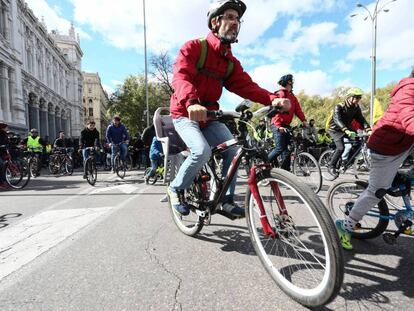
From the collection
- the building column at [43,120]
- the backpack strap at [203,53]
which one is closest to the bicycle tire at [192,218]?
the backpack strap at [203,53]

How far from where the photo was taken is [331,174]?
306 inches

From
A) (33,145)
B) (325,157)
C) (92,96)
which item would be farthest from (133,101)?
(92,96)

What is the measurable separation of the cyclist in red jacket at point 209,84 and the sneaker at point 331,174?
5.10 meters

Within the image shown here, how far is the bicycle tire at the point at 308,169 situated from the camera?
626 centimetres

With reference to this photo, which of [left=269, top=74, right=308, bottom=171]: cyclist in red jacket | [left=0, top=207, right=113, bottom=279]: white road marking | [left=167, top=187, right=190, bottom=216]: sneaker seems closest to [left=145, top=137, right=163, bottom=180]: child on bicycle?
[left=269, top=74, right=308, bottom=171]: cyclist in red jacket

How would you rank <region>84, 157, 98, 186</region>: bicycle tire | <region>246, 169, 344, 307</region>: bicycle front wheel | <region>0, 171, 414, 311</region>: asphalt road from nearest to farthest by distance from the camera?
<region>246, 169, 344, 307</region>: bicycle front wheel
<region>0, 171, 414, 311</region>: asphalt road
<region>84, 157, 98, 186</region>: bicycle tire

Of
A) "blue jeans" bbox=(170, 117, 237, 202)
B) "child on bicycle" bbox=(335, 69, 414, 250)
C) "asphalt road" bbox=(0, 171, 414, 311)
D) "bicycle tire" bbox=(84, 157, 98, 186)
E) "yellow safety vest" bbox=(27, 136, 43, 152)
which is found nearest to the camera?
"asphalt road" bbox=(0, 171, 414, 311)

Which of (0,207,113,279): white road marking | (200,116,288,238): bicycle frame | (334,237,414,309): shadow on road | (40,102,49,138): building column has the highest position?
(40,102,49,138): building column

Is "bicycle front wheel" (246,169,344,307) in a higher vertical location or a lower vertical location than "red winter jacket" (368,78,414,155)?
lower

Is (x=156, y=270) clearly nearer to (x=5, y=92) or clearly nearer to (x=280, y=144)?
(x=280, y=144)

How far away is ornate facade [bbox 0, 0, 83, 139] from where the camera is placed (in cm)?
3249

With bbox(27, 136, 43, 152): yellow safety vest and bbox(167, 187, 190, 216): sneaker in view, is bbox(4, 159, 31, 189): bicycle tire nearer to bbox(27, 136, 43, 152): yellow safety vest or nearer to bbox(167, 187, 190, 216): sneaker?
bbox(27, 136, 43, 152): yellow safety vest

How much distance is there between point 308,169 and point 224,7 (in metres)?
4.51

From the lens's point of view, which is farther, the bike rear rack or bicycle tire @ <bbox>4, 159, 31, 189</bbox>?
bicycle tire @ <bbox>4, 159, 31, 189</bbox>
